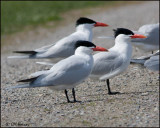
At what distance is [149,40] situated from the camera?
31.5 feet

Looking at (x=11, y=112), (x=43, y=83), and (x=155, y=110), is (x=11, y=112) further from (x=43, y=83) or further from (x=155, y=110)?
(x=155, y=110)

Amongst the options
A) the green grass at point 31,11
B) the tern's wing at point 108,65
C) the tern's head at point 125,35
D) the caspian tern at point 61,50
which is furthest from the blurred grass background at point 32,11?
the tern's wing at point 108,65

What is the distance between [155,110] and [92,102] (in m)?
1.07

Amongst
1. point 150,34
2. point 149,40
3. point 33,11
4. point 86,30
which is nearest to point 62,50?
point 86,30

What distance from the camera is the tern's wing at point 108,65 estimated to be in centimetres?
673

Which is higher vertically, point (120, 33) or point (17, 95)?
point (120, 33)

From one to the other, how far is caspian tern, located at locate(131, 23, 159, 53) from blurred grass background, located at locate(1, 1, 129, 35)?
8.37 m

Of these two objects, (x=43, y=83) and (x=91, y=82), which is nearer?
(x=43, y=83)

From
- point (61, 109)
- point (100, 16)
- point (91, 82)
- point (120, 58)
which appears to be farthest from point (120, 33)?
point (100, 16)

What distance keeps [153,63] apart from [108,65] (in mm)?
686

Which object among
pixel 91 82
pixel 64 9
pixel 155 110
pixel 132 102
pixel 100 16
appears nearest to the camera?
pixel 155 110

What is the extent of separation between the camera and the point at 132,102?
600cm

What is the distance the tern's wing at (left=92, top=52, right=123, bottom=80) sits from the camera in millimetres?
6734

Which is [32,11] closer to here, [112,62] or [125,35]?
[125,35]
